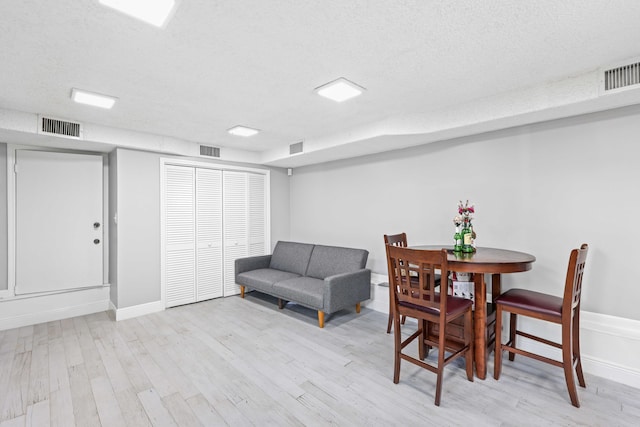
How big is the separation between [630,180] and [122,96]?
4.36 m

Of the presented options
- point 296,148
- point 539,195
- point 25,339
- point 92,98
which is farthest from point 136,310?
point 539,195

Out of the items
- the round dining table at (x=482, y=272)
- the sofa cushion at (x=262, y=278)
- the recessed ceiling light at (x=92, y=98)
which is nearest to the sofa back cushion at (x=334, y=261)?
the sofa cushion at (x=262, y=278)

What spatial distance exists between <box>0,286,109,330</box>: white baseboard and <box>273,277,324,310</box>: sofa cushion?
251 cm

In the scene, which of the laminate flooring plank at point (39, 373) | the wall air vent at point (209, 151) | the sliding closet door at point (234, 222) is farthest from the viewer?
the sliding closet door at point (234, 222)

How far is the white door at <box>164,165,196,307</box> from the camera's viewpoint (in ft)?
13.9

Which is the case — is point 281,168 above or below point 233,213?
above

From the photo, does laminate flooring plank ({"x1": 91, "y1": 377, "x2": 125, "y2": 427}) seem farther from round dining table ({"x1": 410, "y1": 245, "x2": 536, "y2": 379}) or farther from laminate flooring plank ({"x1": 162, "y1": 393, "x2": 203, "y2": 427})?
round dining table ({"x1": 410, "y1": 245, "x2": 536, "y2": 379})

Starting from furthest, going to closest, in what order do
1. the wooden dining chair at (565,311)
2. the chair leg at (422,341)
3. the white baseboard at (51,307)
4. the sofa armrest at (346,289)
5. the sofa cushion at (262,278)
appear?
the sofa cushion at (262,278)
the white baseboard at (51,307)
the sofa armrest at (346,289)
the chair leg at (422,341)
the wooden dining chair at (565,311)

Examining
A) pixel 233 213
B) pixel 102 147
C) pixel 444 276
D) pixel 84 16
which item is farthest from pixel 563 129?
pixel 102 147

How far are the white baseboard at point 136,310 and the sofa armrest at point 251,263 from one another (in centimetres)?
116

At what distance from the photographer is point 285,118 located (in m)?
3.31

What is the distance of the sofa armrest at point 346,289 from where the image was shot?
3.42 meters

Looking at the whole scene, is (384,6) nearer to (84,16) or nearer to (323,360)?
(84,16)

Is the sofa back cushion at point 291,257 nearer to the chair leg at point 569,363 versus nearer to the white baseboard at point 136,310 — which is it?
the white baseboard at point 136,310
